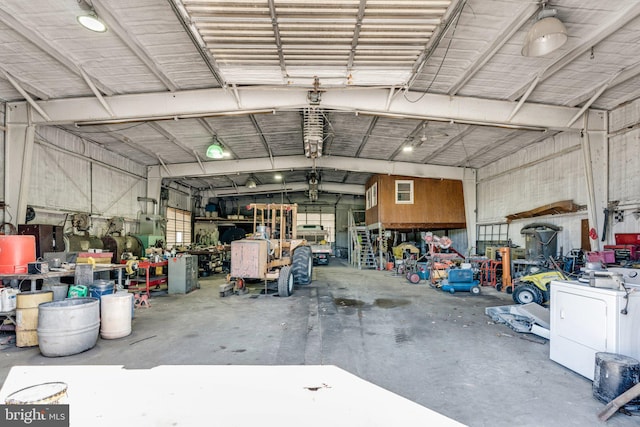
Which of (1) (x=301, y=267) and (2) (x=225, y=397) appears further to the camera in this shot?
(1) (x=301, y=267)

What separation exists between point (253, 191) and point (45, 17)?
14.8 m

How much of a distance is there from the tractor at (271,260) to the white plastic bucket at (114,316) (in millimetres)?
3270

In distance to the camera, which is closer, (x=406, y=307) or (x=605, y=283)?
(x=605, y=283)

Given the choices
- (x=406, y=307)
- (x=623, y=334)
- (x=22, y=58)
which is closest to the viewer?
(x=623, y=334)

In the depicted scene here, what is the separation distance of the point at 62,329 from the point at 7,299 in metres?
1.38

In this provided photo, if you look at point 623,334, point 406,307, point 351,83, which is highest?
point 351,83

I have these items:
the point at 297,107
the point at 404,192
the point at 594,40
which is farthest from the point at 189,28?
the point at 404,192

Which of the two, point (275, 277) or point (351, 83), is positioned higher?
point (351, 83)

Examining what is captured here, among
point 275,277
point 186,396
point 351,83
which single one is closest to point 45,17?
point 351,83

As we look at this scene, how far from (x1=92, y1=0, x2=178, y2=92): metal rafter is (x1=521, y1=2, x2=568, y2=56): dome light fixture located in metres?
5.96

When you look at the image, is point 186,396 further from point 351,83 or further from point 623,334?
point 351,83

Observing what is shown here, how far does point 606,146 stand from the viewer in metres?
7.76

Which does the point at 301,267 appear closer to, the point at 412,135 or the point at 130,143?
the point at 412,135

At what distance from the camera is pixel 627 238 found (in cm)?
679
